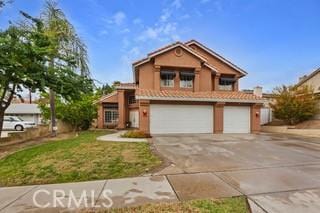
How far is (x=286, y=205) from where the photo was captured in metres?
4.61

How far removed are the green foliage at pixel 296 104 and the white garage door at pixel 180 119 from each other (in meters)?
7.29

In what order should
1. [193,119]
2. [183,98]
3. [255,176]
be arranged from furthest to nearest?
1. [193,119]
2. [183,98]
3. [255,176]

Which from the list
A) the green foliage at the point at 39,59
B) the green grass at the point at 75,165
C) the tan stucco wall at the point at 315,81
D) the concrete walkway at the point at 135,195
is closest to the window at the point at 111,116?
the green foliage at the point at 39,59

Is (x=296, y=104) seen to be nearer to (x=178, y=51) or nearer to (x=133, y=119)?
(x=178, y=51)

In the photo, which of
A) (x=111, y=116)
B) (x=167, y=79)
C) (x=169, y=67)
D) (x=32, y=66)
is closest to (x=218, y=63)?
(x=169, y=67)

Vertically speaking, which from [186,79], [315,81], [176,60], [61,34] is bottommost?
[186,79]

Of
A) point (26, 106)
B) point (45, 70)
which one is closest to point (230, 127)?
point (45, 70)

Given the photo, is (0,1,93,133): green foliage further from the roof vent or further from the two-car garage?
the roof vent

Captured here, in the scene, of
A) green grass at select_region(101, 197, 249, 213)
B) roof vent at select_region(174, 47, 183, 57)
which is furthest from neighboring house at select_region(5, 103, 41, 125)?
green grass at select_region(101, 197, 249, 213)

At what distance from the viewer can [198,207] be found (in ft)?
→ 14.8

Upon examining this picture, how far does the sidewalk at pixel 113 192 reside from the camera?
4.87 metres

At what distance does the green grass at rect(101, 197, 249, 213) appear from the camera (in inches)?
174

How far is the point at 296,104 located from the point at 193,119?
9.71m

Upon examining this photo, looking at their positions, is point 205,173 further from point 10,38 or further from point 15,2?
point 15,2
